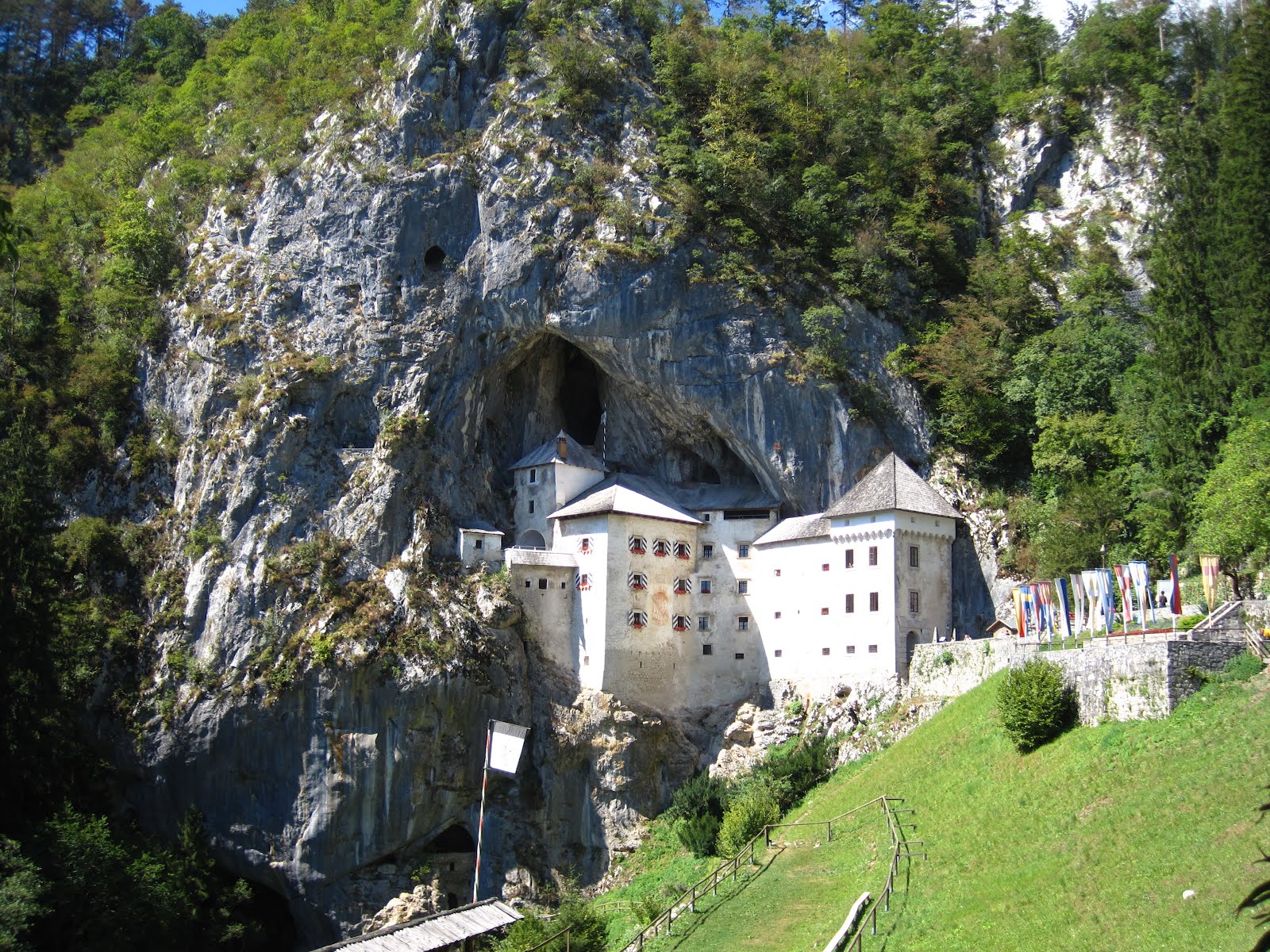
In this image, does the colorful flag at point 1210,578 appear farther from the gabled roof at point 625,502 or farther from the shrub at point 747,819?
the gabled roof at point 625,502

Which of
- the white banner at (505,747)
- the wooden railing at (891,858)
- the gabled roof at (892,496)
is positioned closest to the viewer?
the wooden railing at (891,858)

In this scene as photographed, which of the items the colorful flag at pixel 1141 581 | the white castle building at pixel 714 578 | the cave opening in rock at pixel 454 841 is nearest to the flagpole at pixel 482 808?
the cave opening in rock at pixel 454 841

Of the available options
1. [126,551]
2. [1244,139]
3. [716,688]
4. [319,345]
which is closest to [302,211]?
[319,345]

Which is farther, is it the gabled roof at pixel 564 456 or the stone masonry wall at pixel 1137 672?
the gabled roof at pixel 564 456

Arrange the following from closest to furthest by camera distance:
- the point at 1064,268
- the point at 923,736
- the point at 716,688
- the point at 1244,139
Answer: the point at 923,736
the point at 1244,139
the point at 716,688
the point at 1064,268

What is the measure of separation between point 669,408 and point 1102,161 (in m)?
27.2

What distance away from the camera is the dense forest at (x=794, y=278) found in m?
51.2

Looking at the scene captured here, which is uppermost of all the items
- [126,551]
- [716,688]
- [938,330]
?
[938,330]

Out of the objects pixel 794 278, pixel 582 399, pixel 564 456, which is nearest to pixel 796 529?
pixel 564 456

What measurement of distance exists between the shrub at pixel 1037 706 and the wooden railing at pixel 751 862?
13.5 ft

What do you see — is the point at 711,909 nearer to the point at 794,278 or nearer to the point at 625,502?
the point at 625,502

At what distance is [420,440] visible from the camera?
61.8 meters

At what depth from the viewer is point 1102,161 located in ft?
229

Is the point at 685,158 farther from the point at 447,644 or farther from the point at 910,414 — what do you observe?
the point at 447,644
